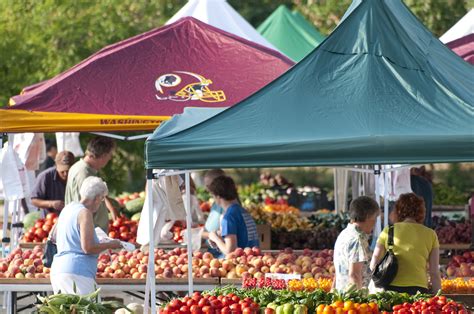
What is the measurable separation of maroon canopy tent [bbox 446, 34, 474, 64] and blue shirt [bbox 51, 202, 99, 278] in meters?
4.97

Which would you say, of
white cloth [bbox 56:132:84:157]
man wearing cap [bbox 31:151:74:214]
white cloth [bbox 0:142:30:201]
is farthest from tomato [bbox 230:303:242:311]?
white cloth [bbox 56:132:84:157]

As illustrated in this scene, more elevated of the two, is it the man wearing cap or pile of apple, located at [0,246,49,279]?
the man wearing cap

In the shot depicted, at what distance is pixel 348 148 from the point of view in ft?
27.4

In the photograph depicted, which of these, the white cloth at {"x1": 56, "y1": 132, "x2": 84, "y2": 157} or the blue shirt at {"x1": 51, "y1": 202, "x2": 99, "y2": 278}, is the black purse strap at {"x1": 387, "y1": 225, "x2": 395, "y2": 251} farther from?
the white cloth at {"x1": 56, "y1": 132, "x2": 84, "y2": 157}

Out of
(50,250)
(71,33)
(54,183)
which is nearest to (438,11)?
(71,33)

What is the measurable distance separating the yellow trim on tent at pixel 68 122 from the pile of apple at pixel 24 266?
1427mm

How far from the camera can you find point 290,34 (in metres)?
20.4

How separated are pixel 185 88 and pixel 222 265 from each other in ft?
6.08

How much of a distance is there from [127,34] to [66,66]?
1762 millimetres

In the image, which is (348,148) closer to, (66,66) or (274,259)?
(274,259)

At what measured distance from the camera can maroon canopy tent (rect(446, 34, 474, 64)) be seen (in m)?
13.3

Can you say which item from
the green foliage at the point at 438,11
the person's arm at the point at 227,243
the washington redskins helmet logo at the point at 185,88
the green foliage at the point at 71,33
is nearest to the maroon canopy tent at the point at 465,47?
the washington redskins helmet logo at the point at 185,88

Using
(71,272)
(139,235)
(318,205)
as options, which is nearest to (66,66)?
(318,205)

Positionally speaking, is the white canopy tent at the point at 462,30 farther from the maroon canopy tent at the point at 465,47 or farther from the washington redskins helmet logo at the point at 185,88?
the washington redskins helmet logo at the point at 185,88
